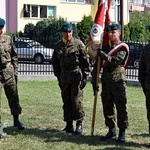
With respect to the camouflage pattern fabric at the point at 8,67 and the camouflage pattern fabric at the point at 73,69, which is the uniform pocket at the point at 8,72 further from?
the camouflage pattern fabric at the point at 73,69

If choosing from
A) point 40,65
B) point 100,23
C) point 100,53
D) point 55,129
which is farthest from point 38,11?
point 100,53

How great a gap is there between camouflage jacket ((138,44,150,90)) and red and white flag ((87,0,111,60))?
0.93 m

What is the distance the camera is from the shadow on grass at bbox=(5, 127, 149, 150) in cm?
735

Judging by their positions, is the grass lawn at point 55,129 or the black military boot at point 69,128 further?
the black military boot at point 69,128

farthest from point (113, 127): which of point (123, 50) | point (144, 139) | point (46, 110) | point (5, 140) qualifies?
point (46, 110)

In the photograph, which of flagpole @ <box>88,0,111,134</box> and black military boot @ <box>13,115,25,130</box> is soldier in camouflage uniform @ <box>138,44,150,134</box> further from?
black military boot @ <box>13,115,25,130</box>

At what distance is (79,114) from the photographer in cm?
805

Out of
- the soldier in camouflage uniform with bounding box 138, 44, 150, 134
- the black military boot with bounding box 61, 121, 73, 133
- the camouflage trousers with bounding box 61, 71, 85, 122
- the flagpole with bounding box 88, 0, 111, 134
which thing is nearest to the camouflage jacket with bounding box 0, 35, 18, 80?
the camouflage trousers with bounding box 61, 71, 85, 122

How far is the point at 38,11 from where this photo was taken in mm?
45250

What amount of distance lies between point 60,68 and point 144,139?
200 centimetres

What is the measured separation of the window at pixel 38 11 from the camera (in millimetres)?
44344

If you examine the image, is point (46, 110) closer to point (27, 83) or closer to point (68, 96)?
point (68, 96)

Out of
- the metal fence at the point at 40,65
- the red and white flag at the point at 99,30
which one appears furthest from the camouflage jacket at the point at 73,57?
the metal fence at the point at 40,65

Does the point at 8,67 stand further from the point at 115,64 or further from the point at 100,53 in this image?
the point at 115,64
